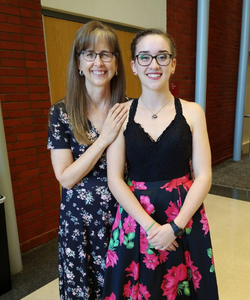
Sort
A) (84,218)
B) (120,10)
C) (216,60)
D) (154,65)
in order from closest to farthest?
1. (154,65)
2. (84,218)
3. (120,10)
4. (216,60)

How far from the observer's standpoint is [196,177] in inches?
45.3

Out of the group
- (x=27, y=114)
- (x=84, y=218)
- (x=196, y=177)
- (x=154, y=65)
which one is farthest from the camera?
(x=27, y=114)

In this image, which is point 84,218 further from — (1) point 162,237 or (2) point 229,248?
(2) point 229,248

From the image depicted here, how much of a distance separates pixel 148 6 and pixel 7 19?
189 cm

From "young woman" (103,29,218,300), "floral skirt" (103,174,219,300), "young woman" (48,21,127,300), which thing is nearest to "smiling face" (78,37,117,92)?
"young woman" (48,21,127,300)

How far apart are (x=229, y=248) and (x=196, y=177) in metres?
1.60

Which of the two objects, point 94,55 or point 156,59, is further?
point 94,55

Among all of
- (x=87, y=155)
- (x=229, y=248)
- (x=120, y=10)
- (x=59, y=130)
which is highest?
(x=120, y=10)

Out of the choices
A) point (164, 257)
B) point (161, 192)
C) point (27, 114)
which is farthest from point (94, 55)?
point (27, 114)

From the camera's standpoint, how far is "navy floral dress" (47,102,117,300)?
1.24 metres

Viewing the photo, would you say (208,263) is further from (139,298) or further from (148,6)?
(148,6)

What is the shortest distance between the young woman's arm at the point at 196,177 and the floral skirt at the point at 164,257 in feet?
0.16

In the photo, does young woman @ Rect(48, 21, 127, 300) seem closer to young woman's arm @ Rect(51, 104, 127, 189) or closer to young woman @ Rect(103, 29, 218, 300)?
young woman's arm @ Rect(51, 104, 127, 189)

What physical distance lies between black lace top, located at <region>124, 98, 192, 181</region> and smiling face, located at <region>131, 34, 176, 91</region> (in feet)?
0.46
